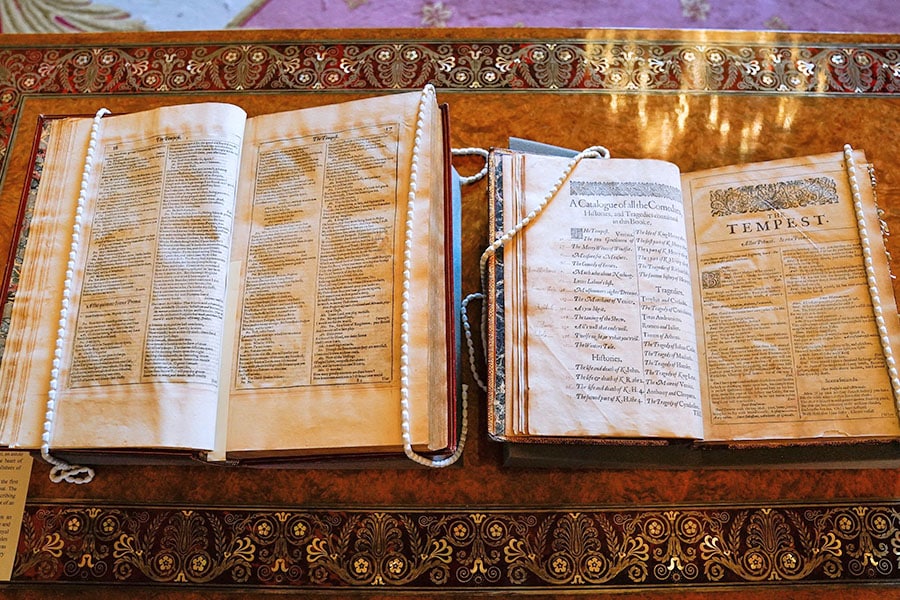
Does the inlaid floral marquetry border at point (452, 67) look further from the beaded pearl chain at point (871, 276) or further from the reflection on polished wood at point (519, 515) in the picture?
the beaded pearl chain at point (871, 276)

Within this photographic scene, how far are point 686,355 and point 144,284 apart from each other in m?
0.69

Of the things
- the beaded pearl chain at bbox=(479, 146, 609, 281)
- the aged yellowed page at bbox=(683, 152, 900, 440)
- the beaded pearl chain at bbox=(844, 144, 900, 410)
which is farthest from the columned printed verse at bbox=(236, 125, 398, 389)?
the beaded pearl chain at bbox=(844, 144, 900, 410)

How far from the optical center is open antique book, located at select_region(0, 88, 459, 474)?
2.82 ft

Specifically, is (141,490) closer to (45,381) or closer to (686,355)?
(45,381)

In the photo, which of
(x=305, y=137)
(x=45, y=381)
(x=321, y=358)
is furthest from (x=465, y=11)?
(x=45, y=381)

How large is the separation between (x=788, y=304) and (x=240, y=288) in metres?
0.71

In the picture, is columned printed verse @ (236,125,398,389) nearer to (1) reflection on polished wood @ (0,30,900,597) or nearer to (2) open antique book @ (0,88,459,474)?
(2) open antique book @ (0,88,459,474)

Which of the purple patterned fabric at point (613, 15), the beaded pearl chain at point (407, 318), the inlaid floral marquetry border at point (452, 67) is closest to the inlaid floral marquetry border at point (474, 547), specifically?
the beaded pearl chain at point (407, 318)

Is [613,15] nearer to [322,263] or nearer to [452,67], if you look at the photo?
[452,67]

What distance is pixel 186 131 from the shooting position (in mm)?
980

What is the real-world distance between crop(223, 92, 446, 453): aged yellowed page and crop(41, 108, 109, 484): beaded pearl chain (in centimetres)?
21

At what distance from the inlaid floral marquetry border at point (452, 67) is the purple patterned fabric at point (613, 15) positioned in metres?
0.31

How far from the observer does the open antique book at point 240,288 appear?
0.86 meters

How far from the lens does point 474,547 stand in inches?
37.4
